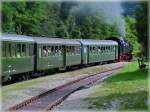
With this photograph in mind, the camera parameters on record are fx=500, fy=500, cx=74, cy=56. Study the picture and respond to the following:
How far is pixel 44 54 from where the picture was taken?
25.0 metres

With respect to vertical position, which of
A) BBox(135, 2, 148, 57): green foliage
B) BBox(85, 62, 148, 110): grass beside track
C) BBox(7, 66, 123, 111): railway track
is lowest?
BBox(7, 66, 123, 111): railway track

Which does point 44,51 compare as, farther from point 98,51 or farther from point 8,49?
point 98,51

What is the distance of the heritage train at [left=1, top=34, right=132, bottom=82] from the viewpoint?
19.5 meters

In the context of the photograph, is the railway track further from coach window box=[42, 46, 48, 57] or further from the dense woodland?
coach window box=[42, 46, 48, 57]

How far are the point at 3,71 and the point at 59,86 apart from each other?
2.59 metres

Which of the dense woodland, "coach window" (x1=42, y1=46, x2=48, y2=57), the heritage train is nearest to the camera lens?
the heritage train

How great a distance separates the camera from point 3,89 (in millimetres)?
17578

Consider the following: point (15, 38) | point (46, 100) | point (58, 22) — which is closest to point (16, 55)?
point (15, 38)

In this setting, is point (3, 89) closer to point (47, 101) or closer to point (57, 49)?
point (47, 101)

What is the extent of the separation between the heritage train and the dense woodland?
2087 millimetres

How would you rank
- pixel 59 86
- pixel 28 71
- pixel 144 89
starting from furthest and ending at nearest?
pixel 28 71
pixel 59 86
pixel 144 89

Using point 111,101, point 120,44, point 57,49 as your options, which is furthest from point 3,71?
point 120,44

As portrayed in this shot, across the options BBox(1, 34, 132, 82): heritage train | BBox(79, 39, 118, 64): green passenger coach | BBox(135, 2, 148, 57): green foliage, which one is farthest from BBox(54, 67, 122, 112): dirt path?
BBox(79, 39, 118, 64): green passenger coach

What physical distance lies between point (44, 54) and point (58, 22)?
22823mm
